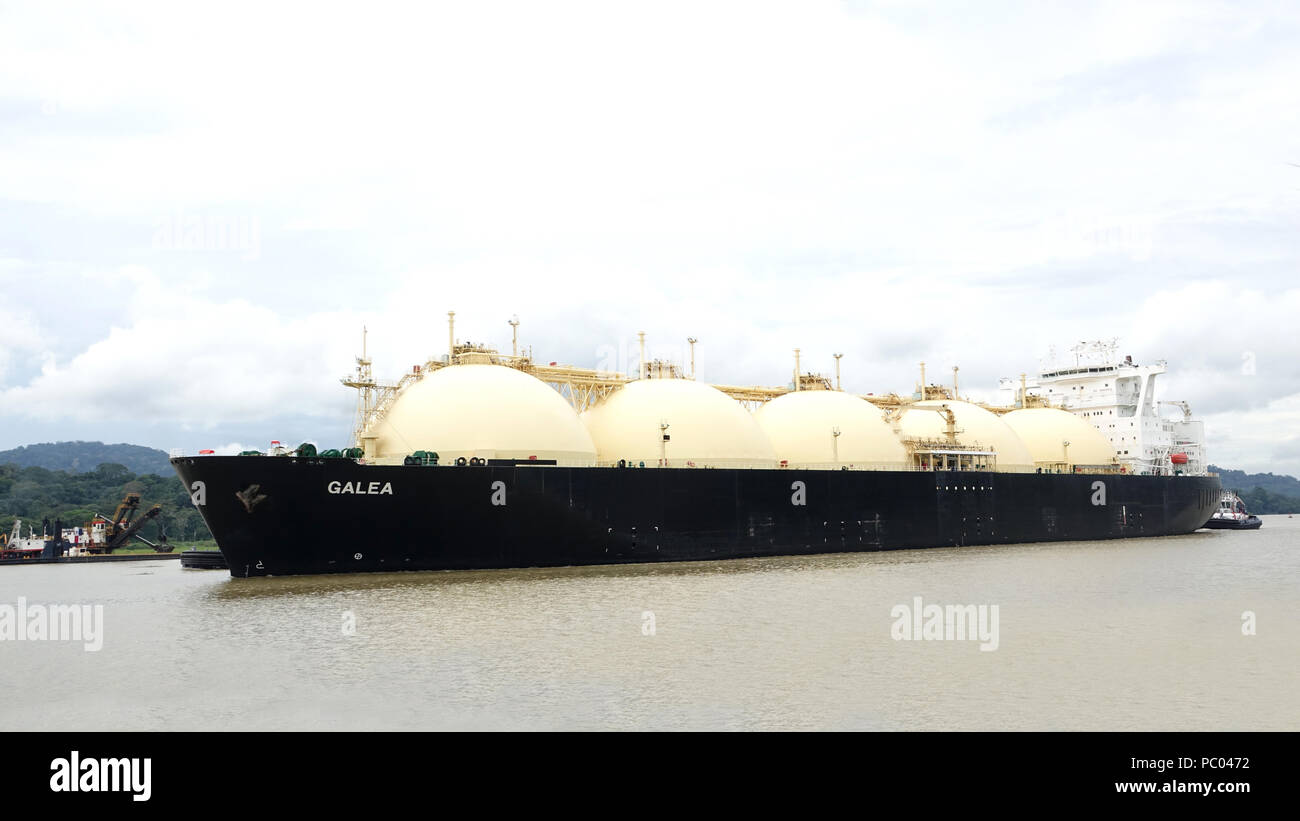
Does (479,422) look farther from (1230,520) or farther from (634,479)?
(1230,520)

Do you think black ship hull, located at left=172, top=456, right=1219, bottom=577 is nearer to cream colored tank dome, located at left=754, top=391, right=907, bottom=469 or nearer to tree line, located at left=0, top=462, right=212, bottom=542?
cream colored tank dome, located at left=754, top=391, right=907, bottom=469

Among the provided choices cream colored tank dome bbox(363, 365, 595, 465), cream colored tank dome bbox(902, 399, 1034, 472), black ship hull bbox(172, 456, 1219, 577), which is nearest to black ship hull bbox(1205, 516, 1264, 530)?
cream colored tank dome bbox(902, 399, 1034, 472)

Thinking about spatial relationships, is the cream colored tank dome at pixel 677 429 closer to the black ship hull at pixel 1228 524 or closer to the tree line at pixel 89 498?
the tree line at pixel 89 498

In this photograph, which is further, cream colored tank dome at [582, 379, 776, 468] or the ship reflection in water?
cream colored tank dome at [582, 379, 776, 468]

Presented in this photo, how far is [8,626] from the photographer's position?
69.2ft

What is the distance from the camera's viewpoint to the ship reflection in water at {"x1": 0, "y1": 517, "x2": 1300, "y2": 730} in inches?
473

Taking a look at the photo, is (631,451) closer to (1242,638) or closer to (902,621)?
(902,621)

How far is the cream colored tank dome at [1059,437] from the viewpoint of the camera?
179ft

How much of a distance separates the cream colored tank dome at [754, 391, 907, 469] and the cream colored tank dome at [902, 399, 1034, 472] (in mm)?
3522


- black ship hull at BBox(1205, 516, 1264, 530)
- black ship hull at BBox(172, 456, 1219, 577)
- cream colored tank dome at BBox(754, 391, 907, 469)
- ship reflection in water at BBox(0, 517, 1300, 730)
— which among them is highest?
cream colored tank dome at BBox(754, 391, 907, 469)

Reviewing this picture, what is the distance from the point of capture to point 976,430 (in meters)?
48.1

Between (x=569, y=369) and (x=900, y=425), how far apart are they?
1743 cm

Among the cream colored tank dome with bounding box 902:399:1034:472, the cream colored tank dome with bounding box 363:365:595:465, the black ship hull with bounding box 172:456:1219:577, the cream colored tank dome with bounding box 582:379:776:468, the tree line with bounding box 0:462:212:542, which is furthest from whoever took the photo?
the tree line with bounding box 0:462:212:542

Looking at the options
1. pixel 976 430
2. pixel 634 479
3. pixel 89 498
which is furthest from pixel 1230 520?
pixel 89 498
